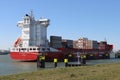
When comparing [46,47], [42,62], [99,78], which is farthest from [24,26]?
[99,78]

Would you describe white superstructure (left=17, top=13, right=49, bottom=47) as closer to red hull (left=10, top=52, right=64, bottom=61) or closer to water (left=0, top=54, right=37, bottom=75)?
red hull (left=10, top=52, right=64, bottom=61)

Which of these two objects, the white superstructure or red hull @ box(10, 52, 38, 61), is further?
the white superstructure

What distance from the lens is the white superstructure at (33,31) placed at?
6633 cm

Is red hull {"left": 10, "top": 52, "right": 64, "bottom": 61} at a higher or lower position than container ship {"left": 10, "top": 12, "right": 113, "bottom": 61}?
lower

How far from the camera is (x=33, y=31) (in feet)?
220

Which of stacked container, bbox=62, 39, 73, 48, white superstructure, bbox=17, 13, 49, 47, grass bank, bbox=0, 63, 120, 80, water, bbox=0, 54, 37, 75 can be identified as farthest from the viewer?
stacked container, bbox=62, 39, 73, 48

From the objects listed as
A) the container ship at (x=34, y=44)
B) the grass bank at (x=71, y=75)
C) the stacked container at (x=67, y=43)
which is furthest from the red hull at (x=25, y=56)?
the grass bank at (x=71, y=75)

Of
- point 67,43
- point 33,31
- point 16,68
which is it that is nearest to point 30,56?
point 33,31

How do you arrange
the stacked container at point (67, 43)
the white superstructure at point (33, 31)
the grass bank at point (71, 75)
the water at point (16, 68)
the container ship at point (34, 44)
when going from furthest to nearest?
the stacked container at point (67, 43) → the white superstructure at point (33, 31) → the container ship at point (34, 44) → the water at point (16, 68) → the grass bank at point (71, 75)

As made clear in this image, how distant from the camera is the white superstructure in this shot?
6633 centimetres

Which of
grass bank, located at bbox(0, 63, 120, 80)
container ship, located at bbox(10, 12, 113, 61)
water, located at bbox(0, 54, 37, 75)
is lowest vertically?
water, located at bbox(0, 54, 37, 75)

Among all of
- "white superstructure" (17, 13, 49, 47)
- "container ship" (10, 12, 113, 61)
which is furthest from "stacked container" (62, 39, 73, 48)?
"white superstructure" (17, 13, 49, 47)

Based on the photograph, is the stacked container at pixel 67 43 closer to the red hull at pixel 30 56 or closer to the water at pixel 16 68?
the red hull at pixel 30 56

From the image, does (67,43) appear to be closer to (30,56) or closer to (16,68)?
(30,56)
